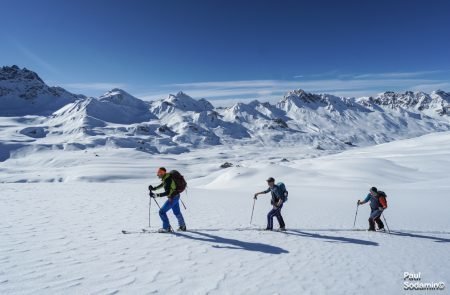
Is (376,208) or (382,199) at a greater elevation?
(382,199)

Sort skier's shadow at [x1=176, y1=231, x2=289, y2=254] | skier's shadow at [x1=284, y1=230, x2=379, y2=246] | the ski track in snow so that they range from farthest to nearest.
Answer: skier's shadow at [x1=284, y1=230, x2=379, y2=246] → skier's shadow at [x1=176, y1=231, x2=289, y2=254] → the ski track in snow

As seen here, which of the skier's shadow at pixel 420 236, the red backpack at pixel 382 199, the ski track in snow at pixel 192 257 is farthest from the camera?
the red backpack at pixel 382 199

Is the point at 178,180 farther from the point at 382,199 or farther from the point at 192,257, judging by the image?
the point at 382,199

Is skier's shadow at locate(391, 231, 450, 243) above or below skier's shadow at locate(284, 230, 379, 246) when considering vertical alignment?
below

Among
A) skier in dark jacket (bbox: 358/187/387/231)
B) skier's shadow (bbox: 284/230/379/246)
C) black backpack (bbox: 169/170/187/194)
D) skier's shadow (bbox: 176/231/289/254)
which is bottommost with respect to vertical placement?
skier's shadow (bbox: 284/230/379/246)

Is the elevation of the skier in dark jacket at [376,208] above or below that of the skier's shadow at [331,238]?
above

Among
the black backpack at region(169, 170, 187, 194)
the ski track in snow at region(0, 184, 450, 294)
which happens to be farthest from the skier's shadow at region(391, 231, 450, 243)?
the black backpack at region(169, 170, 187, 194)

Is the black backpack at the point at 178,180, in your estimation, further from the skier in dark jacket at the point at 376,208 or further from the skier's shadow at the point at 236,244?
the skier in dark jacket at the point at 376,208

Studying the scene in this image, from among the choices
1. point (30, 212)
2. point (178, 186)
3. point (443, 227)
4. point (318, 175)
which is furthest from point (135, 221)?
point (318, 175)

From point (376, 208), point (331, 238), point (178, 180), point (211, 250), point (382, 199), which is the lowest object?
point (331, 238)

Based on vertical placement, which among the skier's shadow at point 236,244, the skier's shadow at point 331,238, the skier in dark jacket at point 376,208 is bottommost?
the skier's shadow at point 331,238

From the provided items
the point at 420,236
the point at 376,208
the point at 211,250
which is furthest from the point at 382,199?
the point at 211,250

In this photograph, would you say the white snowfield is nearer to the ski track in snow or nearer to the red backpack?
the ski track in snow

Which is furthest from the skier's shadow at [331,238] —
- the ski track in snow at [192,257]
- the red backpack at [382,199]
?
the red backpack at [382,199]
